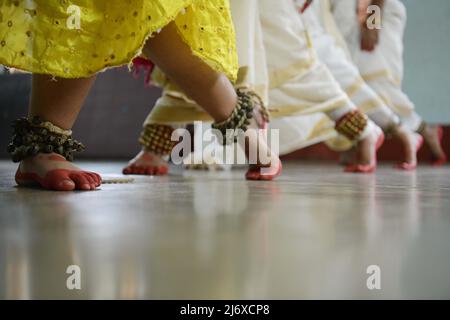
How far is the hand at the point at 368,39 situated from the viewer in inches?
109

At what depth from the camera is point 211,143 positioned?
6.24 ft

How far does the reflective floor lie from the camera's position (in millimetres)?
336

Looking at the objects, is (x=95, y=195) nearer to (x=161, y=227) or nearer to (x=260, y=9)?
(x=161, y=227)

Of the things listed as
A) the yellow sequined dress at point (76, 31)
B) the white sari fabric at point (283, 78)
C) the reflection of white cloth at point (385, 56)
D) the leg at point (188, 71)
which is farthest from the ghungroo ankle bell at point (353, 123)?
the reflection of white cloth at point (385, 56)

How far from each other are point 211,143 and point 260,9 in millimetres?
494

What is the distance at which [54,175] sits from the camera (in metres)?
0.90

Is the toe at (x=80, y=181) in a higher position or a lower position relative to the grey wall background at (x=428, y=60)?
lower

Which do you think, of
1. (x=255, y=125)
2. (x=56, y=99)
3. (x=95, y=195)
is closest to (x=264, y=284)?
(x=95, y=195)

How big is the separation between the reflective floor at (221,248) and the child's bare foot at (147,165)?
0.66 metres

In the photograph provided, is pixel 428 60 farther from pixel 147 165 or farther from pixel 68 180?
pixel 68 180

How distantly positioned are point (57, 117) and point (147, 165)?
54 centimetres

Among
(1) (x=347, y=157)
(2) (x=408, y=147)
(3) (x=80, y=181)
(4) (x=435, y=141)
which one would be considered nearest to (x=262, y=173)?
(3) (x=80, y=181)

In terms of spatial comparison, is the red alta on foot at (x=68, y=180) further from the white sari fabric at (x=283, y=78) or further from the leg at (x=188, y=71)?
the white sari fabric at (x=283, y=78)

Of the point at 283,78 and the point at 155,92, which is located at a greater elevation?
the point at 155,92
